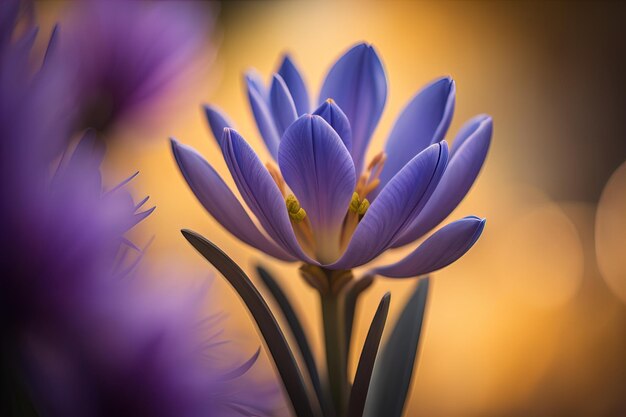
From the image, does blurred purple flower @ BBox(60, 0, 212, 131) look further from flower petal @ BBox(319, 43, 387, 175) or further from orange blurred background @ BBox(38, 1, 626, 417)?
orange blurred background @ BBox(38, 1, 626, 417)

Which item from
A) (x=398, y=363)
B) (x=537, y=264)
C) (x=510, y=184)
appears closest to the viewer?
(x=398, y=363)

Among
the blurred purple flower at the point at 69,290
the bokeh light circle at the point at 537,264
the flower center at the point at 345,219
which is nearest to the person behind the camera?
the blurred purple flower at the point at 69,290

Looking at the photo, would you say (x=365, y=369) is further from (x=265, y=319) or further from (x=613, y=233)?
(x=613, y=233)

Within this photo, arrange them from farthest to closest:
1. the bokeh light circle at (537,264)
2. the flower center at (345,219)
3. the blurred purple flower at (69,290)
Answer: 1. the bokeh light circle at (537,264)
2. the flower center at (345,219)
3. the blurred purple flower at (69,290)

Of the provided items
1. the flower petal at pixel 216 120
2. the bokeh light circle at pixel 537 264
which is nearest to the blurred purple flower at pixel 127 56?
the flower petal at pixel 216 120

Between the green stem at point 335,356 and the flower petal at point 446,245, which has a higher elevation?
the flower petal at point 446,245

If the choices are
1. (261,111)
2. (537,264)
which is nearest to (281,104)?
(261,111)

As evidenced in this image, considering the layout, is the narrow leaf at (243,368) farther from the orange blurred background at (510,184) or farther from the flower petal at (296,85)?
the orange blurred background at (510,184)
